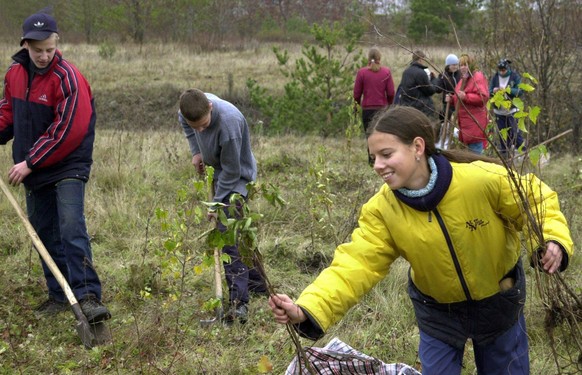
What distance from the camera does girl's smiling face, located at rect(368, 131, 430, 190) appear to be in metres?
2.32

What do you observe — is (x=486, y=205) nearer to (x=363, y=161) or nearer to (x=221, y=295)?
(x=221, y=295)

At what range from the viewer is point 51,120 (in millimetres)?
4055

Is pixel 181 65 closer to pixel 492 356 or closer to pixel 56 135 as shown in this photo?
pixel 56 135

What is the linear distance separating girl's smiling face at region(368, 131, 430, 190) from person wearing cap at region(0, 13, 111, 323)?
222cm

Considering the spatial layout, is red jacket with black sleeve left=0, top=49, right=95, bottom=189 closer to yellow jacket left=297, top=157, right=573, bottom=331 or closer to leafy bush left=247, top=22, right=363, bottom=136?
yellow jacket left=297, top=157, right=573, bottom=331

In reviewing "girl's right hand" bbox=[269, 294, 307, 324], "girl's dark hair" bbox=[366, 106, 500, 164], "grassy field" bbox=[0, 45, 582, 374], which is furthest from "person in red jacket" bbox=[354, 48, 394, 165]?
"girl's right hand" bbox=[269, 294, 307, 324]

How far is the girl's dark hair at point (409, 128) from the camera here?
2.36 meters

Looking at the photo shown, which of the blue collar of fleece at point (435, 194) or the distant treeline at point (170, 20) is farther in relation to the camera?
the distant treeline at point (170, 20)

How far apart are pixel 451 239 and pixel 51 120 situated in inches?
107

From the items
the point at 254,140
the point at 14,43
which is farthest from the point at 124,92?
the point at 254,140

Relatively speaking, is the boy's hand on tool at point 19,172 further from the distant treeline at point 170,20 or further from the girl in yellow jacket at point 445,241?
the distant treeline at point 170,20

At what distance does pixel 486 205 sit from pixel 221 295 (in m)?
2.20

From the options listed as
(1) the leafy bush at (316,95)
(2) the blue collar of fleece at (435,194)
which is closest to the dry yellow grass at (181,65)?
(1) the leafy bush at (316,95)

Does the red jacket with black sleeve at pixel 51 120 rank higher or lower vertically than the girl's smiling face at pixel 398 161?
lower
